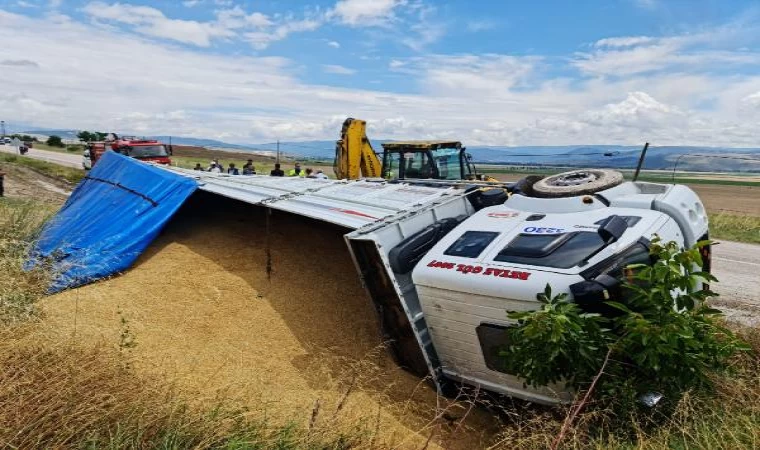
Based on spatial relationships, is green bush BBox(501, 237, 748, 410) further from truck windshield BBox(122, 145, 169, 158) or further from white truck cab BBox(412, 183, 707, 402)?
truck windshield BBox(122, 145, 169, 158)

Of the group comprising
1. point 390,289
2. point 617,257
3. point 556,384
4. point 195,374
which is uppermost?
point 617,257

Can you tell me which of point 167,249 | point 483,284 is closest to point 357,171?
point 167,249

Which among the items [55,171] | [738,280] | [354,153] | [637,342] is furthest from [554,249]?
[55,171]

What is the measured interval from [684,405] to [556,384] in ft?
2.98

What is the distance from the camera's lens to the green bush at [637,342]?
3887 mm

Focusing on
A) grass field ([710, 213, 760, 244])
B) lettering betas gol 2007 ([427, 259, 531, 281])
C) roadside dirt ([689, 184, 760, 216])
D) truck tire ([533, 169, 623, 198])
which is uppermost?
truck tire ([533, 169, 623, 198])

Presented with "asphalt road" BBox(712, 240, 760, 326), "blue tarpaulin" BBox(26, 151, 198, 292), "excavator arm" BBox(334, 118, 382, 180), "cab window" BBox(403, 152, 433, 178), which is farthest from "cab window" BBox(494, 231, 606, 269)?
"excavator arm" BBox(334, 118, 382, 180)

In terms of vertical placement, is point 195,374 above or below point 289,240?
below

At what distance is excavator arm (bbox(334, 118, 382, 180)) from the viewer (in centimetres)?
1450

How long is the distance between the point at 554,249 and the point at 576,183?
1740 millimetres

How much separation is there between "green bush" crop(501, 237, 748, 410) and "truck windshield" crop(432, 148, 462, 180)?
8.10m

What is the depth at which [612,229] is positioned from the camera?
15.5 feet

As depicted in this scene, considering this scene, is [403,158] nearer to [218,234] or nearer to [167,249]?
[218,234]

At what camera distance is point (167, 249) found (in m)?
8.41
